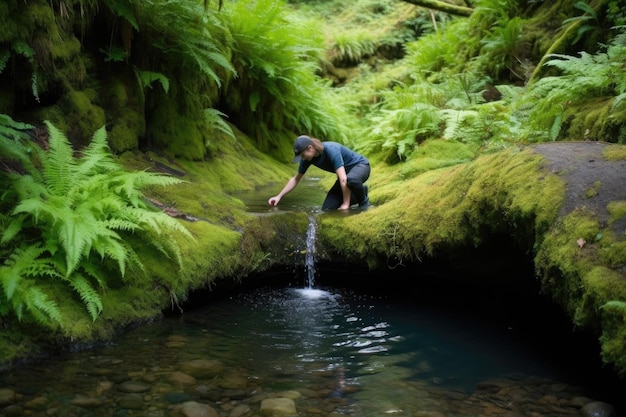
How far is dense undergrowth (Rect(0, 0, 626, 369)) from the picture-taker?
4.04m

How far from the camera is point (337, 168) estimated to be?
6781 millimetres

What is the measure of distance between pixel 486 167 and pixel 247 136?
7.12 m

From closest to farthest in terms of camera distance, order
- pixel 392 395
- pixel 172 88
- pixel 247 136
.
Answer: pixel 392 395
pixel 172 88
pixel 247 136

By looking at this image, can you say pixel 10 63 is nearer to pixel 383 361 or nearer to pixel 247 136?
pixel 383 361

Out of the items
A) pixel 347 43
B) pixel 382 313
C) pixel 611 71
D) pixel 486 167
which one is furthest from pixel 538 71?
pixel 347 43

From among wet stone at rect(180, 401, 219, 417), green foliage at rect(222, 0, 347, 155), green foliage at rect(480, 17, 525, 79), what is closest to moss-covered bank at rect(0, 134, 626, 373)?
wet stone at rect(180, 401, 219, 417)

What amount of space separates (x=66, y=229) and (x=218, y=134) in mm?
6349

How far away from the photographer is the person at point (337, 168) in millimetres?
6652

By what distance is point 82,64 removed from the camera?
249 inches

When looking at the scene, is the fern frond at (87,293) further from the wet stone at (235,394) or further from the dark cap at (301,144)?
the dark cap at (301,144)

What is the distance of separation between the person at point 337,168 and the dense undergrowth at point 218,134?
597mm

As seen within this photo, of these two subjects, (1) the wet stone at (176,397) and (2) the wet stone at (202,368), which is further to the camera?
(2) the wet stone at (202,368)

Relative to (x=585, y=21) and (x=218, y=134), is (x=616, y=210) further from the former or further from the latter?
(x=218, y=134)

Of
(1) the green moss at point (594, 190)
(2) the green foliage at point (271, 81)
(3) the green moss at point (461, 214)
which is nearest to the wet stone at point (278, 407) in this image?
(3) the green moss at point (461, 214)
